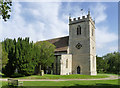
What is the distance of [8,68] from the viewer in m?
24.5

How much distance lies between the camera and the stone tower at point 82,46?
98.1 ft

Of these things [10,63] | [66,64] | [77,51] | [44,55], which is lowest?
[66,64]

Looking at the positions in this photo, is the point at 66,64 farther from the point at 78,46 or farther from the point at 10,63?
the point at 10,63

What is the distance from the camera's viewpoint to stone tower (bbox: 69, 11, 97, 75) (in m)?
29.9

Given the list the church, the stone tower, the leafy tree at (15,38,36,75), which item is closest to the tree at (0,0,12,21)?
the leafy tree at (15,38,36,75)

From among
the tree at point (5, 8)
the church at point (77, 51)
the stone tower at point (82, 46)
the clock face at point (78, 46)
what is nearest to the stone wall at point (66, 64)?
the church at point (77, 51)

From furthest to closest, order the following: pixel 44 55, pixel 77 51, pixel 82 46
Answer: pixel 77 51 < pixel 82 46 < pixel 44 55

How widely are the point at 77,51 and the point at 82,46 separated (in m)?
1.98

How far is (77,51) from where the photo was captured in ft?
105

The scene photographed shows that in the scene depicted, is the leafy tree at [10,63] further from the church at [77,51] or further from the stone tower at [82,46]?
the stone tower at [82,46]

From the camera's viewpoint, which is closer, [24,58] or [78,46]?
[24,58]

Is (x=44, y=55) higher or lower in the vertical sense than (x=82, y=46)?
lower

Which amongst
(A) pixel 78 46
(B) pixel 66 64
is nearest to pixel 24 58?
(B) pixel 66 64

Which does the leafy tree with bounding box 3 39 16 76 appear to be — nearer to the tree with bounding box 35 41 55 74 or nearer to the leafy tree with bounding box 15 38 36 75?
the leafy tree with bounding box 15 38 36 75
